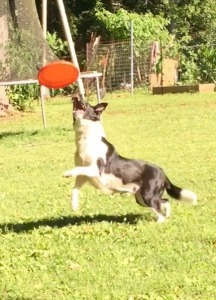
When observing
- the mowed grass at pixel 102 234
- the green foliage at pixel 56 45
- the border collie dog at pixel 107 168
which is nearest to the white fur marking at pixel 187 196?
the mowed grass at pixel 102 234

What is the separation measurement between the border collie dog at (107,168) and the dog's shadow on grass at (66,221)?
239 mm

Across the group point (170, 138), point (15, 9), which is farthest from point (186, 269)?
point (15, 9)

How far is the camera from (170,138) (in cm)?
1322

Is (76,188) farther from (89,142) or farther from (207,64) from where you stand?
(207,64)

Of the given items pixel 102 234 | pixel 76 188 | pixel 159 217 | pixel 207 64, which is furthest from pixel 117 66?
pixel 102 234

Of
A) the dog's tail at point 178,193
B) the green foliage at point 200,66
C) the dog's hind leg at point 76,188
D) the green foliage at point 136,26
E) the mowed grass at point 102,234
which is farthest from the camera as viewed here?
the green foliage at point 136,26

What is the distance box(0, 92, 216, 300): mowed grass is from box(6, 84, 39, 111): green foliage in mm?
7792

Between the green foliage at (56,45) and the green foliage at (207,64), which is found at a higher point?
the green foliage at (56,45)

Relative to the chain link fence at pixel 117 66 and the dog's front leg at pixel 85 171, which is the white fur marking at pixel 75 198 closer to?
the dog's front leg at pixel 85 171

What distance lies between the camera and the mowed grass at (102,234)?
491 cm

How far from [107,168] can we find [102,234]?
69cm

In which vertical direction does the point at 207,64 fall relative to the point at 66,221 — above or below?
below

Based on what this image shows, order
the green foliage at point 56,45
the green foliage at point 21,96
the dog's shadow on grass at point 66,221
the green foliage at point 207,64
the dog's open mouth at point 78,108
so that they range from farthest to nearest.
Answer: the green foliage at point 56,45 → the green foliage at point 207,64 → the green foliage at point 21,96 → the dog's shadow on grass at point 66,221 → the dog's open mouth at point 78,108

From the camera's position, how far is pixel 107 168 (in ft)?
22.0
